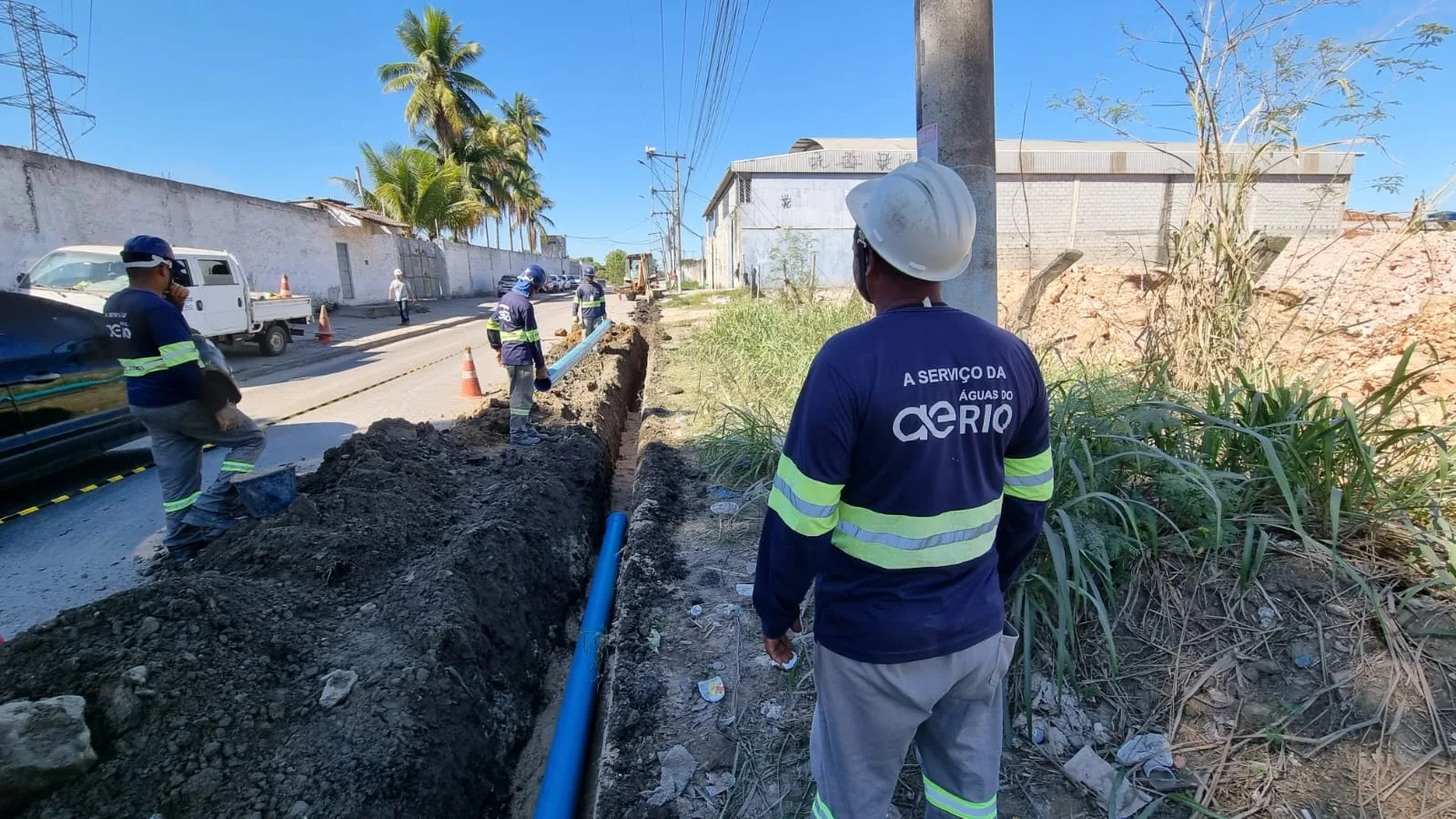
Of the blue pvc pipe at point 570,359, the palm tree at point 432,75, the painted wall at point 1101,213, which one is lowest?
the blue pvc pipe at point 570,359

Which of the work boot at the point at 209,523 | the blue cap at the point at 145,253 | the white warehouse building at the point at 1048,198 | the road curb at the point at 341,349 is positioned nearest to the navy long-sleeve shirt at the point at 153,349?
the blue cap at the point at 145,253

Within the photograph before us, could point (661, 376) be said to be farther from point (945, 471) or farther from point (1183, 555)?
point (945, 471)

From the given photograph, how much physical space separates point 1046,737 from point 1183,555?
0.91 metres

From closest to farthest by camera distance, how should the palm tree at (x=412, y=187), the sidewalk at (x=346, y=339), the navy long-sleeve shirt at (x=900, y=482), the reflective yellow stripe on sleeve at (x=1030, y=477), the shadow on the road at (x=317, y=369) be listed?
the navy long-sleeve shirt at (x=900, y=482), the reflective yellow stripe on sleeve at (x=1030, y=477), the shadow on the road at (x=317, y=369), the sidewalk at (x=346, y=339), the palm tree at (x=412, y=187)

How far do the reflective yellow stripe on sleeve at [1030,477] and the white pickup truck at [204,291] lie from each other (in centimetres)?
927

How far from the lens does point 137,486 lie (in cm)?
536

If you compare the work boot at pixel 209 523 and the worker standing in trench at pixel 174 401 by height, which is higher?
the worker standing in trench at pixel 174 401

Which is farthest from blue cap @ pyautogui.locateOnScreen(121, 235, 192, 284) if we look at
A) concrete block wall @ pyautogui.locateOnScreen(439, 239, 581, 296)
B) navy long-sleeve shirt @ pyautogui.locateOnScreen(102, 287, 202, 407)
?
concrete block wall @ pyautogui.locateOnScreen(439, 239, 581, 296)

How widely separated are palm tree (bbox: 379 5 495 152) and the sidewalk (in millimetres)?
10127

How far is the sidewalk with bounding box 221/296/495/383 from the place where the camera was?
11.7 metres

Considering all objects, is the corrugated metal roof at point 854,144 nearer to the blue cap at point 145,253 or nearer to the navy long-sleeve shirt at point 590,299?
the navy long-sleeve shirt at point 590,299

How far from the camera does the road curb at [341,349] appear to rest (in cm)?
1096

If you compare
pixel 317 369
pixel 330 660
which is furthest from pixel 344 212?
pixel 330 660

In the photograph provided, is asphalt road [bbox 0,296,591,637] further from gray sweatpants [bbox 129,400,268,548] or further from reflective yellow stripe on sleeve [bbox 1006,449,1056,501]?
reflective yellow stripe on sleeve [bbox 1006,449,1056,501]
